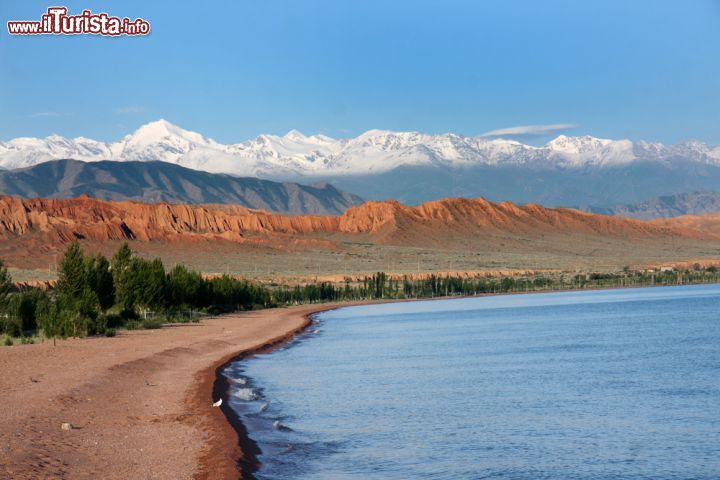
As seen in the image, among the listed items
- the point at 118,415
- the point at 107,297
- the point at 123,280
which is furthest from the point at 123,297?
the point at 118,415

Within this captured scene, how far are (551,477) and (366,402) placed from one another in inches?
400

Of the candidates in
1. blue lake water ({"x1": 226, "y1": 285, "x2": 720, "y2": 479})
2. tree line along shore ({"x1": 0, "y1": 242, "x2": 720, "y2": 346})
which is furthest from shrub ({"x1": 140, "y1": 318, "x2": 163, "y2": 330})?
blue lake water ({"x1": 226, "y1": 285, "x2": 720, "y2": 479})

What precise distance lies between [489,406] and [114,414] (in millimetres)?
10465

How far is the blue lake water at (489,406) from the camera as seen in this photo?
20141 mm

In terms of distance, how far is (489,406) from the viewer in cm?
2738

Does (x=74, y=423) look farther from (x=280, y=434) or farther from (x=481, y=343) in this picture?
(x=481, y=343)

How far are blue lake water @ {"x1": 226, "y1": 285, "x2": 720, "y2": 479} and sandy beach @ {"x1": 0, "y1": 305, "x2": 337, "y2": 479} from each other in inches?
48.0

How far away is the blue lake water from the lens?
66.1 feet

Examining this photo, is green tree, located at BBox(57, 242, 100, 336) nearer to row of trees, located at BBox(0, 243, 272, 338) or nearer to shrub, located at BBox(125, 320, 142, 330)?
row of trees, located at BBox(0, 243, 272, 338)

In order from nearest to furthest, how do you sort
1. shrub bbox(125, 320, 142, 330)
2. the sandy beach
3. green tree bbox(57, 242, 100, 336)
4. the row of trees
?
the sandy beach → green tree bbox(57, 242, 100, 336) → the row of trees → shrub bbox(125, 320, 142, 330)

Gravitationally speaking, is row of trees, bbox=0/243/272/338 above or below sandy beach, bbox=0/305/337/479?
above

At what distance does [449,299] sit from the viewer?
4857 inches

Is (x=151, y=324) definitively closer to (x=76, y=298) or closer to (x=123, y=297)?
(x=123, y=297)

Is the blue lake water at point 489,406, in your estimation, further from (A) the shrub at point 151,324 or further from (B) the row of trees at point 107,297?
(A) the shrub at point 151,324
